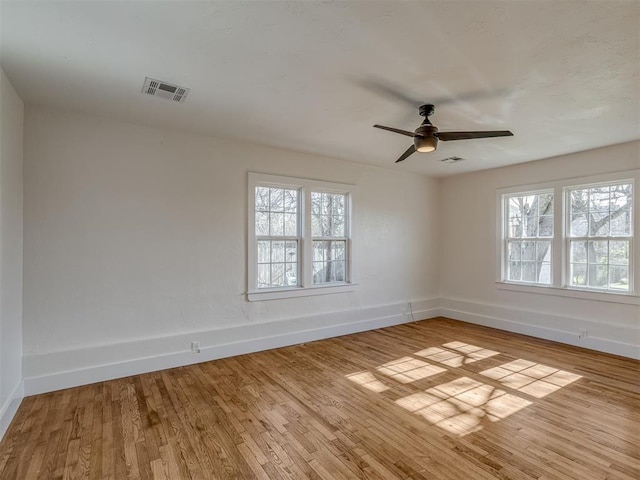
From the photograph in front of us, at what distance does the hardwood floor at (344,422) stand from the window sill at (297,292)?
0.80 m

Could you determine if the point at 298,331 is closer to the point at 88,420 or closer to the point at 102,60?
the point at 88,420

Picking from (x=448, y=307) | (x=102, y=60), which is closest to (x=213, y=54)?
(x=102, y=60)

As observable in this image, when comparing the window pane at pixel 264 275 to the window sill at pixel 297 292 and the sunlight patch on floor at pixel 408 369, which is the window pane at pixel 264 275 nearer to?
the window sill at pixel 297 292

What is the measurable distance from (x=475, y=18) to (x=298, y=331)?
157 inches

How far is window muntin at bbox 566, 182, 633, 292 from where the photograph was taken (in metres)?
4.32

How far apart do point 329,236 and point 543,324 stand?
11.5 feet

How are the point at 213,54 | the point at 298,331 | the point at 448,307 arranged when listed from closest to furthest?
the point at 213,54 → the point at 298,331 → the point at 448,307

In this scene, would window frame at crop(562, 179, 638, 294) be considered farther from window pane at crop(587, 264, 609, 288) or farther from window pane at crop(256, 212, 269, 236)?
window pane at crop(256, 212, 269, 236)

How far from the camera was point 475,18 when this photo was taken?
6.18 feet

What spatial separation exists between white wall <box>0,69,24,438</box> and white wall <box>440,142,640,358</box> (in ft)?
20.3

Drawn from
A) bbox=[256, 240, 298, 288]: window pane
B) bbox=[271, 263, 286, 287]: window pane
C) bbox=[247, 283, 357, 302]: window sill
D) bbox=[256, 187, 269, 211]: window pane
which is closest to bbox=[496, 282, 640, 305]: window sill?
bbox=[247, 283, 357, 302]: window sill

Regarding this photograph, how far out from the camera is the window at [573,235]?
433 centimetres

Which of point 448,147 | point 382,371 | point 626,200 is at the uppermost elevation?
point 448,147

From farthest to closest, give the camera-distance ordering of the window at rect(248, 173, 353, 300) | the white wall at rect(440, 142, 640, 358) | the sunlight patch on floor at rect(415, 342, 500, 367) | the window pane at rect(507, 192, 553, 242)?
the window pane at rect(507, 192, 553, 242)
the window at rect(248, 173, 353, 300)
the white wall at rect(440, 142, 640, 358)
the sunlight patch on floor at rect(415, 342, 500, 367)
